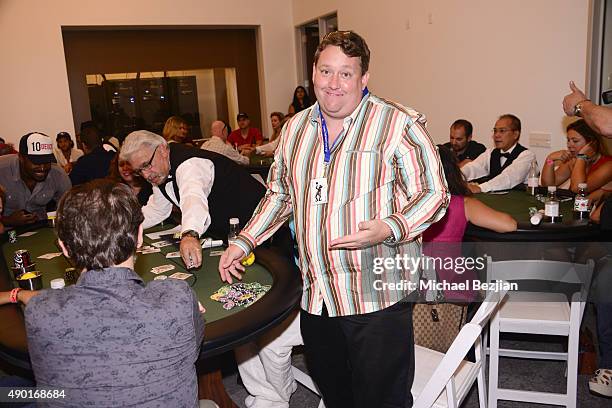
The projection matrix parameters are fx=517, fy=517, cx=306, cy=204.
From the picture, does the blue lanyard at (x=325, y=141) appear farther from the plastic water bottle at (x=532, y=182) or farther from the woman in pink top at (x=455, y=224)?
the plastic water bottle at (x=532, y=182)

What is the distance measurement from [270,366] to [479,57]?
4352mm

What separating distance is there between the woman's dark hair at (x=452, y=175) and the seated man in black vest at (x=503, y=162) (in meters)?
1.39

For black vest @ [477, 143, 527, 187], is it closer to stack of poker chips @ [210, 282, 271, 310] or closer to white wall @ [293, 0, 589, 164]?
white wall @ [293, 0, 589, 164]

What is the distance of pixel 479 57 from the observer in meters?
5.57

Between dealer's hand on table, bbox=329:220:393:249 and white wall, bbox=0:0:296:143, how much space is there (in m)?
8.13

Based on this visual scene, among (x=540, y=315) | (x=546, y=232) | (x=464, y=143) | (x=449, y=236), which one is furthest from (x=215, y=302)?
(x=464, y=143)

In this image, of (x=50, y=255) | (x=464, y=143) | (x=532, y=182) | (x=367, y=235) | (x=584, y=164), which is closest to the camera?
(x=367, y=235)

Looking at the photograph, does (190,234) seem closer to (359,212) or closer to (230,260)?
(230,260)

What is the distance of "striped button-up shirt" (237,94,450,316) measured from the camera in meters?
1.65

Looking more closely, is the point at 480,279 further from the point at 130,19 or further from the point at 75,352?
the point at 130,19

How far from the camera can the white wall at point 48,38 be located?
26.4 feet

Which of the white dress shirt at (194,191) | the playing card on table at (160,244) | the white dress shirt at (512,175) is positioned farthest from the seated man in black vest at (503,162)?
the playing card on table at (160,244)

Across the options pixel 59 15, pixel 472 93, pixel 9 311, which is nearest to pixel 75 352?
pixel 9 311

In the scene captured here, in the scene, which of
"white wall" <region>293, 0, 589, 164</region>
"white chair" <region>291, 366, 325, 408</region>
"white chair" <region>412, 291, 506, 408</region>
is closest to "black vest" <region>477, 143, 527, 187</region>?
"white wall" <region>293, 0, 589, 164</region>
